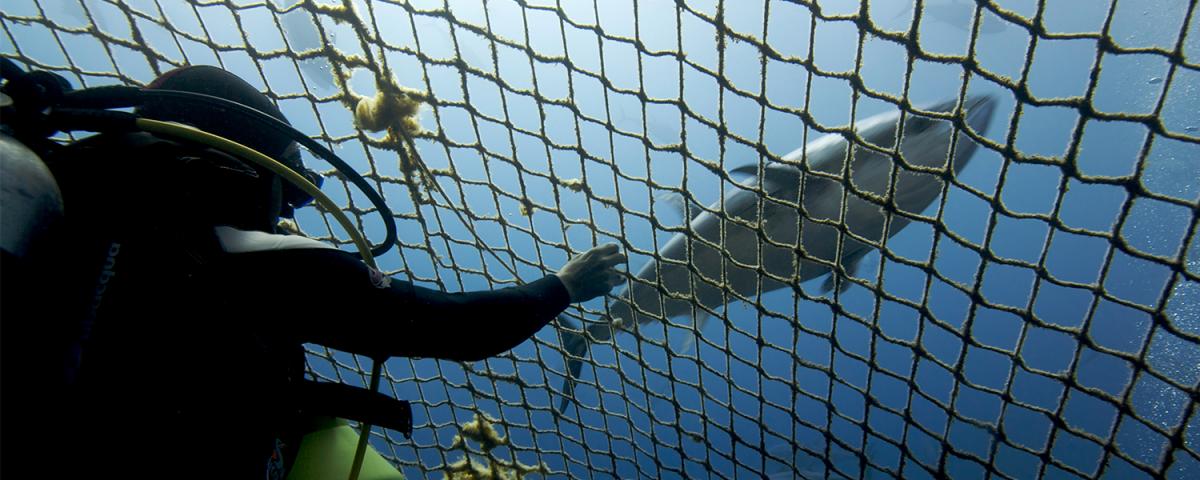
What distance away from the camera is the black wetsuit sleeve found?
146cm

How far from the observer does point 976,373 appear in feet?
138

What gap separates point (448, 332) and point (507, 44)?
1.34 metres

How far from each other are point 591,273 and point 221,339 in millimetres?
1425

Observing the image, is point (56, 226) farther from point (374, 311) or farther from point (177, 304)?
point (374, 311)

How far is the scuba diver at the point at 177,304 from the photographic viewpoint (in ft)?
3.61

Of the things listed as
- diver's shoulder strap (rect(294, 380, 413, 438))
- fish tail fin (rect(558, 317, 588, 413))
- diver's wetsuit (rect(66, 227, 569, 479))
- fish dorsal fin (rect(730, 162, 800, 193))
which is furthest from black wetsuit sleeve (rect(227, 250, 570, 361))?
fish dorsal fin (rect(730, 162, 800, 193))

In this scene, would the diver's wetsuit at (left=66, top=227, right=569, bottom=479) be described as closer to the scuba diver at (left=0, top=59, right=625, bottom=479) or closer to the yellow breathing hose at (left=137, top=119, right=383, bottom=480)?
the scuba diver at (left=0, top=59, right=625, bottom=479)

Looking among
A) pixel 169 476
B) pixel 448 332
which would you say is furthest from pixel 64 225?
pixel 448 332

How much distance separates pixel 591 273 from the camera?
2.43m

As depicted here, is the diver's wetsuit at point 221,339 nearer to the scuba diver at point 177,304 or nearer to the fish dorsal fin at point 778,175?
the scuba diver at point 177,304

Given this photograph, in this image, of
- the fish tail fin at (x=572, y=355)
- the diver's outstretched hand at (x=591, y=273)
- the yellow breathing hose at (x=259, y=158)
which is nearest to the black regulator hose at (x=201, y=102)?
the yellow breathing hose at (x=259, y=158)

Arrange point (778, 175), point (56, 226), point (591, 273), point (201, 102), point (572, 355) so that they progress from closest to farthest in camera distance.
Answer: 1. point (56, 226)
2. point (201, 102)
3. point (591, 273)
4. point (572, 355)
5. point (778, 175)

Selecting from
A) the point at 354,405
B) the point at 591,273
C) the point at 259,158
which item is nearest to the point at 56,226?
the point at 259,158

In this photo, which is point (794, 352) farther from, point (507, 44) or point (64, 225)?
point (64, 225)
